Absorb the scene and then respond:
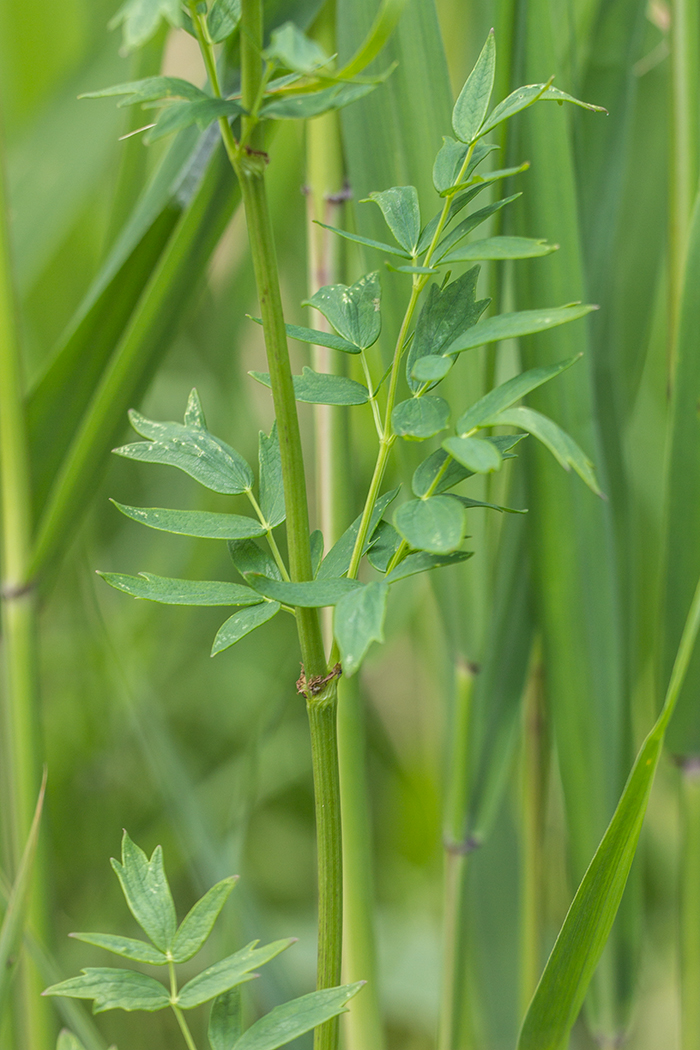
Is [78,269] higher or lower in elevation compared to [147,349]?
higher

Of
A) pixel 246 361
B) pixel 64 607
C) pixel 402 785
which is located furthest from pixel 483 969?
pixel 246 361

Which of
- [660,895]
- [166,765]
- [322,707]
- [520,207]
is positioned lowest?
[660,895]

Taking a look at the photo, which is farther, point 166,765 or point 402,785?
point 402,785

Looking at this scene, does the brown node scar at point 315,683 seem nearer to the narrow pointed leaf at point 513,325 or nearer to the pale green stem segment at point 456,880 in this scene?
the narrow pointed leaf at point 513,325

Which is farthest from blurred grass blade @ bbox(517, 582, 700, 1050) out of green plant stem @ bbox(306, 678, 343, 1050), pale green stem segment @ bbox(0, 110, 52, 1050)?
pale green stem segment @ bbox(0, 110, 52, 1050)

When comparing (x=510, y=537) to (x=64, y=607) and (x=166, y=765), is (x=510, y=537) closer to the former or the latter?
(x=166, y=765)
